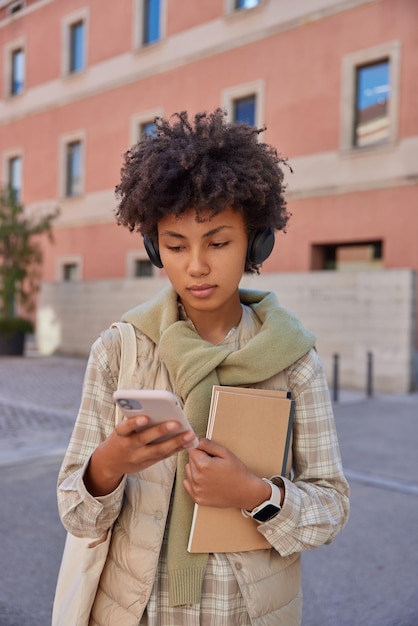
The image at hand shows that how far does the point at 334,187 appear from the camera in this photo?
544 inches

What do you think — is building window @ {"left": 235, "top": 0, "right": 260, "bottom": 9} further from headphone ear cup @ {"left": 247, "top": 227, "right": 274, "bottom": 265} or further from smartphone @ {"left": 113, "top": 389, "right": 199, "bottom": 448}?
smartphone @ {"left": 113, "top": 389, "right": 199, "bottom": 448}

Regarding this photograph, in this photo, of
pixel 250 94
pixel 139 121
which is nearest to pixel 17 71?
pixel 139 121

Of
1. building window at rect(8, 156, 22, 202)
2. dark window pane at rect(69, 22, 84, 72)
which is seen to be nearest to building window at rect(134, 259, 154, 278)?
building window at rect(8, 156, 22, 202)

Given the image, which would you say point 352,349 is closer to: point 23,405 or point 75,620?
point 23,405

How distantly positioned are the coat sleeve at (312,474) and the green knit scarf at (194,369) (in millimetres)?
81

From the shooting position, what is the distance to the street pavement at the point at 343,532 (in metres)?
3.20

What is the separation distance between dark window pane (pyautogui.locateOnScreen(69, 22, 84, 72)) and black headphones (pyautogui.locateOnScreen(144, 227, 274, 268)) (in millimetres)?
20486

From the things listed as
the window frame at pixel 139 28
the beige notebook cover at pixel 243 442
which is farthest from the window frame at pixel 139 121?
the beige notebook cover at pixel 243 442

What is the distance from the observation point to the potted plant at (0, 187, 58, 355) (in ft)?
55.3

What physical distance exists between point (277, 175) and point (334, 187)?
41.9 ft

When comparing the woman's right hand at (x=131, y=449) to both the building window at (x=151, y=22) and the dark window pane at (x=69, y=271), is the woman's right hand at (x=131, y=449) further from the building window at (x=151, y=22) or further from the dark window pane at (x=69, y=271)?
the dark window pane at (x=69, y=271)

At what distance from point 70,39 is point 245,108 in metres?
7.87

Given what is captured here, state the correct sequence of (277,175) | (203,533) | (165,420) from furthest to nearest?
(277,175) → (203,533) → (165,420)

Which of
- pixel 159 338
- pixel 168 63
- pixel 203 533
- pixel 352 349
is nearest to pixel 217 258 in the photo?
pixel 159 338
